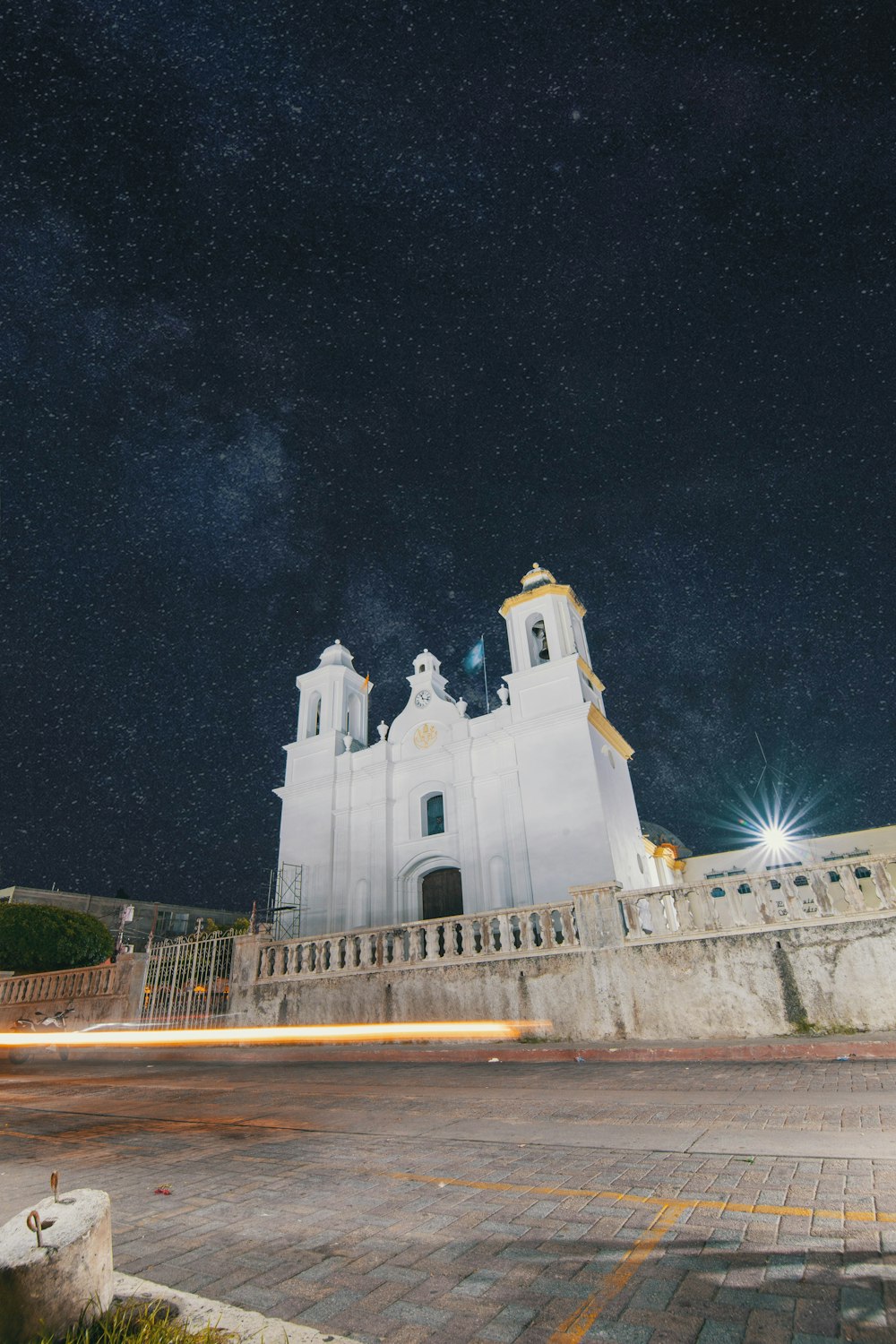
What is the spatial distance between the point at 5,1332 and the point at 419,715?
26311 millimetres

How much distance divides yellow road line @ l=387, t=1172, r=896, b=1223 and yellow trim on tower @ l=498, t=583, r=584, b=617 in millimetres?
24130

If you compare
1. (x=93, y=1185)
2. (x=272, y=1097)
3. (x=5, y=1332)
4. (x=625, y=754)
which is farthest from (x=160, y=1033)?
(x=625, y=754)

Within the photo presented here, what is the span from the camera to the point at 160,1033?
51.5ft

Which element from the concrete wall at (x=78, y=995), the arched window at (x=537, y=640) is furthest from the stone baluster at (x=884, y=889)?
the concrete wall at (x=78, y=995)

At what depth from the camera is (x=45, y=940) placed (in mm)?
28453

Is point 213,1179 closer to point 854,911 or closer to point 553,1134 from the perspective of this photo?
point 553,1134

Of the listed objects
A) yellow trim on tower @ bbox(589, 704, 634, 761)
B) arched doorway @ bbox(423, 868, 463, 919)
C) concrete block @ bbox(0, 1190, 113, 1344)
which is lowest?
concrete block @ bbox(0, 1190, 113, 1344)

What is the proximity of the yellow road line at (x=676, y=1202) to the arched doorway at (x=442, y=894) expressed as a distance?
816 inches

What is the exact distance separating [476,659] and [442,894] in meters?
10.2

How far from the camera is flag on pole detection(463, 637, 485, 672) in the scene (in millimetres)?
28906

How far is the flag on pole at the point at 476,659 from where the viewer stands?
94.8 ft

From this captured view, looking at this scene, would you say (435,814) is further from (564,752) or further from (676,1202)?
(676,1202)

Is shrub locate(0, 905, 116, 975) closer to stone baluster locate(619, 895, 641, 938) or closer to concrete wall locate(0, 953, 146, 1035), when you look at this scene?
concrete wall locate(0, 953, 146, 1035)

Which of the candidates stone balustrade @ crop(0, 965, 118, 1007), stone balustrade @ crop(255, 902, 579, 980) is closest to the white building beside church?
stone balustrade @ crop(255, 902, 579, 980)
